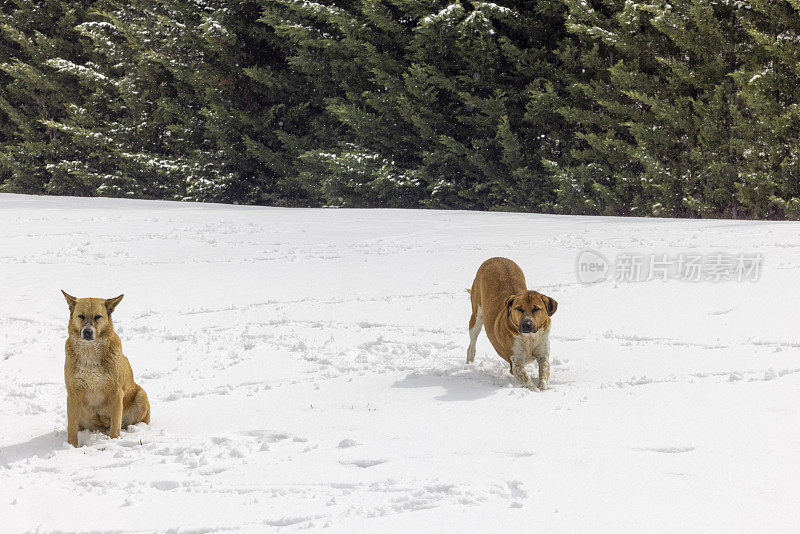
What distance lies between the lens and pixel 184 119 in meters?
22.5

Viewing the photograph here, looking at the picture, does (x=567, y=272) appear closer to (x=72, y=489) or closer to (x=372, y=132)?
(x=72, y=489)

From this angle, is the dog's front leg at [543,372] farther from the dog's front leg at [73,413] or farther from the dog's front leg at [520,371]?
the dog's front leg at [73,413]

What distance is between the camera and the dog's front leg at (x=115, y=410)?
4250mm

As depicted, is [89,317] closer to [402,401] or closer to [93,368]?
[93,368]

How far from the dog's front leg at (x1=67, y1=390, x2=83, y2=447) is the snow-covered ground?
11 centimetres

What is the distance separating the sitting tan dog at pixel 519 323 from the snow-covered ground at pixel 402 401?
7.9 inches

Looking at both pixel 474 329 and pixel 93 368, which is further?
pixel 474 329

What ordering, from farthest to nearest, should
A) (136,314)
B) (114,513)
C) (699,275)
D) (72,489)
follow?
(699,275) → (136,314) → (72,489) → (114,513)

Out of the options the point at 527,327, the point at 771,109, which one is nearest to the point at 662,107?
the point at 771,109

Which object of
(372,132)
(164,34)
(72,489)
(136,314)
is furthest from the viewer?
(164,34)

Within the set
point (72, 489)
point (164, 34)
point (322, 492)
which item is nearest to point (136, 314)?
point (72, 489)

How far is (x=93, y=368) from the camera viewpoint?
165 inches

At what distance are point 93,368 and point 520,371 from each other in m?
2.57

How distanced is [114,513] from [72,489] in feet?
1.27
